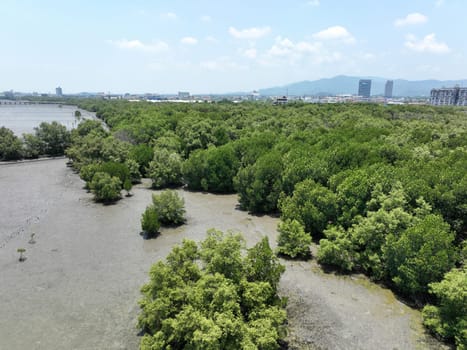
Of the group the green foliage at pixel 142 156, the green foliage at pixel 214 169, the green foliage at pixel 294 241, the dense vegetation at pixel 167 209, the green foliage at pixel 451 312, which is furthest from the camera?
the green foliage at pixel 142 156

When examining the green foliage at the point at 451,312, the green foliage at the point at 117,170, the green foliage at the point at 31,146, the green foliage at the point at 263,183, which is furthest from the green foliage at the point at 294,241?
the green foliage at the point at 31,146

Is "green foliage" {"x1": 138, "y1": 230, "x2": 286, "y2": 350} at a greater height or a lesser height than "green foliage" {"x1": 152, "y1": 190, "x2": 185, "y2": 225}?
greater

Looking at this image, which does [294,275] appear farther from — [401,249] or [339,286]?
[401,249]

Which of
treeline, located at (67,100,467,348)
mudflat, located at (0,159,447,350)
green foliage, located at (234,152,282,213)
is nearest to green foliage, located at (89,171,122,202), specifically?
mudflat, located at (0,159,447,350)

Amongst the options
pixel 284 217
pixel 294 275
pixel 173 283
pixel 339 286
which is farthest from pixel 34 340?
pixel 284 217

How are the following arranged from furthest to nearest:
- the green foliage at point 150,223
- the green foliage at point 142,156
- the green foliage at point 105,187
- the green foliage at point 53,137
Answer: the green foliage at point 53,137 → the green foliage at point 142,156 → the green foliage at point 105,187 → the green foliage at point 150,223

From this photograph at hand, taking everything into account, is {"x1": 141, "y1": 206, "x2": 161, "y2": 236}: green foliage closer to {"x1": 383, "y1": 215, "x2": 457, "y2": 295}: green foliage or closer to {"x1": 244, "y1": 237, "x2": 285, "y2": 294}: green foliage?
{"x1": 244, "y1": 237, "x2": 285, "y2": 294}: green foliage

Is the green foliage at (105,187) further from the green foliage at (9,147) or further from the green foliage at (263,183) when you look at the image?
the green foliage at (9,147)
